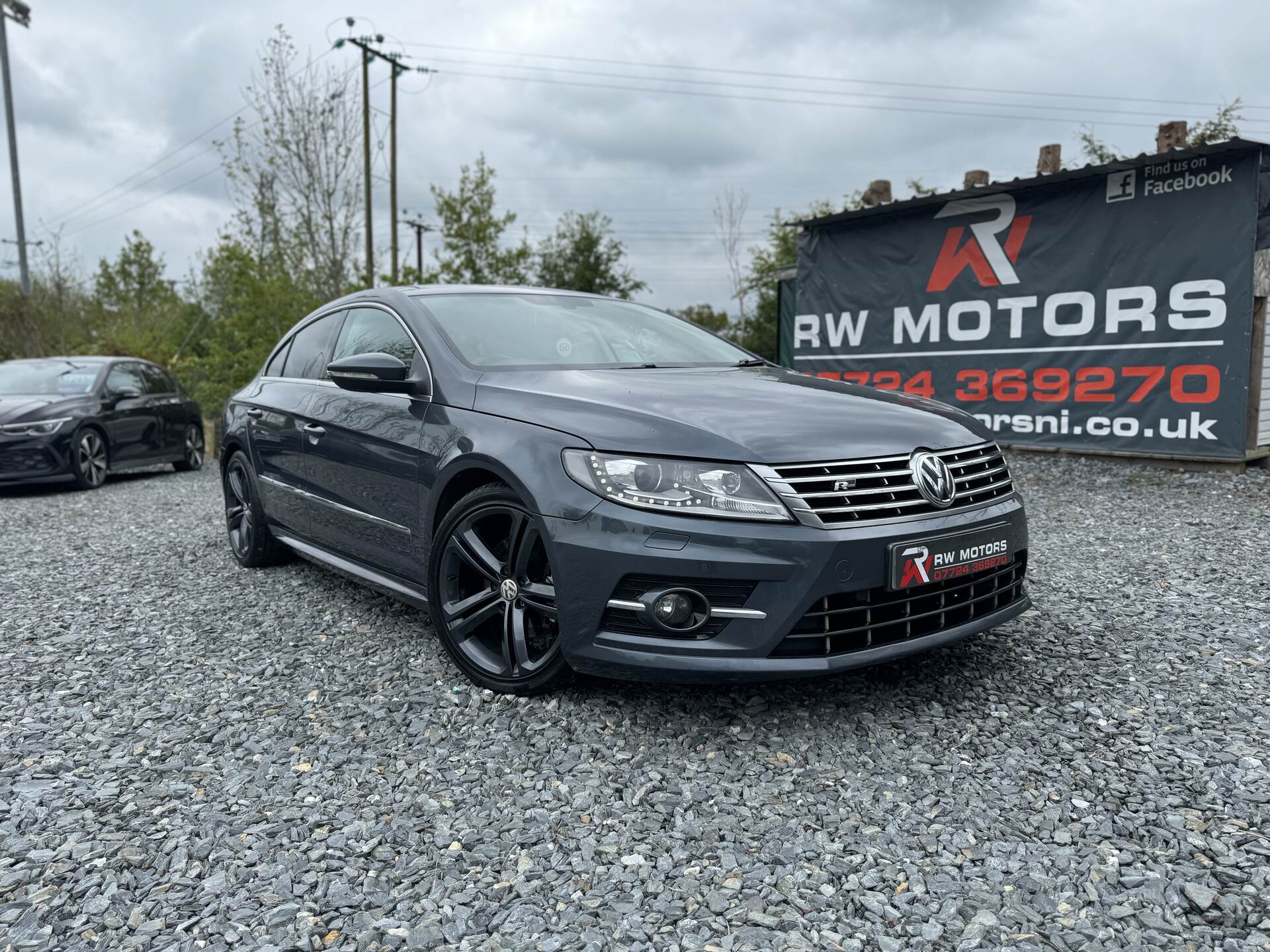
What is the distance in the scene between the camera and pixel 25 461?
953 centimetres

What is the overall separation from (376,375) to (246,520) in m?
2.61

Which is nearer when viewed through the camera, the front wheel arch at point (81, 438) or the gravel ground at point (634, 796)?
the gravel ground at point (634, 796)

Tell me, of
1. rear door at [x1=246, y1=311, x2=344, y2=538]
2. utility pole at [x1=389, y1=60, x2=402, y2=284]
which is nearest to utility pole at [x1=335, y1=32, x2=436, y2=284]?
utility pole at [x1=389, y1=60, x2=402, y2=284]

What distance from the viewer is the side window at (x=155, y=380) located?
11300 mm

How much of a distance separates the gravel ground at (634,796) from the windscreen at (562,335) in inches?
51.1

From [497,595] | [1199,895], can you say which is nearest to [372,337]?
[497,595]

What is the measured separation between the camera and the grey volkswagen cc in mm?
2701

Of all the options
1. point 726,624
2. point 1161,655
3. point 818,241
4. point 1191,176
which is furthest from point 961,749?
point 818,241

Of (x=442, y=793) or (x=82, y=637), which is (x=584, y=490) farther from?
(x=82, y=637)

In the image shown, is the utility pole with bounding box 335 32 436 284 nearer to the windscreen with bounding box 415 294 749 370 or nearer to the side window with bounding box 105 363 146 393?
the side window with bounding box 105 363 146 393

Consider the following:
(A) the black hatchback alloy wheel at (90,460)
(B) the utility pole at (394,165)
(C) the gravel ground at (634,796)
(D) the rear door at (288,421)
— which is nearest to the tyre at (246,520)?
(D) the rear door at (288,421)

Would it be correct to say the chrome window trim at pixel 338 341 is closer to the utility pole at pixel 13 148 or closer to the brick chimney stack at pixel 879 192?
the brick chimney stack at pixel 879 192

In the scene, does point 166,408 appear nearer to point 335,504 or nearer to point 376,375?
point 335,504

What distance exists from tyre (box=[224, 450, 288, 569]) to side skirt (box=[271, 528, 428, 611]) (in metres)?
0.46
